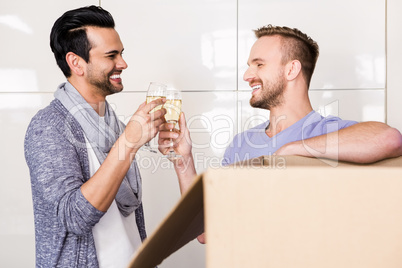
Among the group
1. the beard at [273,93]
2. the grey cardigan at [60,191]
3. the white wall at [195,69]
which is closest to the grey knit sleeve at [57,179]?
the grey cardigan at [60,191]

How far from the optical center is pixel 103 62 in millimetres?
1520

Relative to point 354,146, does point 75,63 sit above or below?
above

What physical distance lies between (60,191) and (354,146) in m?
0.73

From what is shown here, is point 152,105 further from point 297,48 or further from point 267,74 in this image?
point 297,48

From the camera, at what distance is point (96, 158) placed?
1.35 metres

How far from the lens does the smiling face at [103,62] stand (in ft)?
4.91

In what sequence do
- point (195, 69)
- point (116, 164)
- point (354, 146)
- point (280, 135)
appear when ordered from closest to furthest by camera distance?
point (354, 146), point (116, 164), point (280, 135), point (195, 69)

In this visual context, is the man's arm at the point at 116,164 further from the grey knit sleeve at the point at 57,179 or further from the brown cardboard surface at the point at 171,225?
the brown cardboard surface at the point at 171,225

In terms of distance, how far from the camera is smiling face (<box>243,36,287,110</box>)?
5.05ft

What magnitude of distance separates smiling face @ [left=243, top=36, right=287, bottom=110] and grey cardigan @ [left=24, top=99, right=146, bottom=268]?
0.64 meters

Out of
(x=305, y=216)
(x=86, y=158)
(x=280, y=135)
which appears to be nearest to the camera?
(x=305, y=216)

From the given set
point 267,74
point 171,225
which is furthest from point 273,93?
point 171,225

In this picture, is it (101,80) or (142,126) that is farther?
(101,80)

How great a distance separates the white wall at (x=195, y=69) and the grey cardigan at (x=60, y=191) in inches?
37.1
